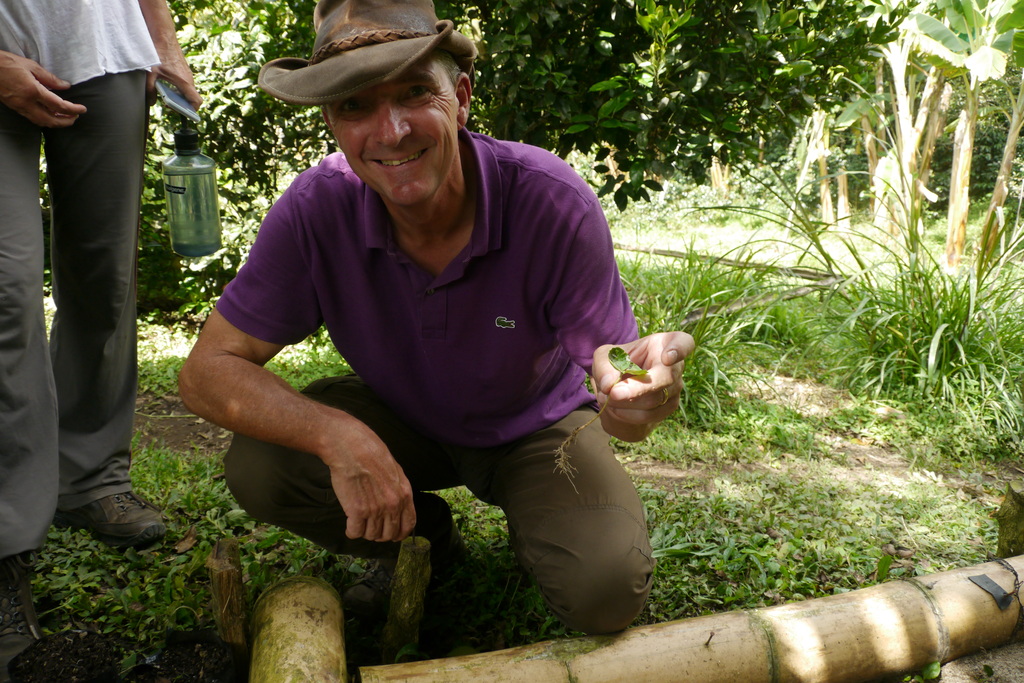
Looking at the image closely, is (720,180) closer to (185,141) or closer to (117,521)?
(185,141)

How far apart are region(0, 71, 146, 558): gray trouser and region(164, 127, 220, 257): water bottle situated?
83 centimetres

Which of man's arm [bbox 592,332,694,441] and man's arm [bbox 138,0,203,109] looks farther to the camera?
man's arm [bbox 138,0,203,109]

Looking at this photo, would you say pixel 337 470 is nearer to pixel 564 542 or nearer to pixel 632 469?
pixel 564 542

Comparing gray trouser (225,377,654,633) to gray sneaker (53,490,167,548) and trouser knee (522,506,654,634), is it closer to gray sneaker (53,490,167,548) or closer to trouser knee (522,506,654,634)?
trouser knee (522,506,654,634)

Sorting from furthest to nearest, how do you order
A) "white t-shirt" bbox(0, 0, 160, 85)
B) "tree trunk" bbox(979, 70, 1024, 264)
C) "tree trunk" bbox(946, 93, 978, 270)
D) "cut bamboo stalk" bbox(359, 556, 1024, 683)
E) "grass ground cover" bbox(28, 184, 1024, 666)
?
"tree trunk" bbox(946, 93, 978, 270), "tree trunk" bbox(979, 70, 1024, 264), "grass ground cover" bbox(28, 184, 1024, 666), "white t-shirt" bbox(0, 0, 160, 85), "cut bamboo stalk" bbox(359, 556, 1024, 683)

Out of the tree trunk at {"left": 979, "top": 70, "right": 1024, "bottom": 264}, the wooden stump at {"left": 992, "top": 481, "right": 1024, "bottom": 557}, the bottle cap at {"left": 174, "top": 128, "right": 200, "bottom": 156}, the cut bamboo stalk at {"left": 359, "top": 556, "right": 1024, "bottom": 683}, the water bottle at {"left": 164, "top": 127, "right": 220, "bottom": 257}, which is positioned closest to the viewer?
the cut bamboo stalk at {"left": 359, "top": 556, "right": 1024, "bottom": 683}

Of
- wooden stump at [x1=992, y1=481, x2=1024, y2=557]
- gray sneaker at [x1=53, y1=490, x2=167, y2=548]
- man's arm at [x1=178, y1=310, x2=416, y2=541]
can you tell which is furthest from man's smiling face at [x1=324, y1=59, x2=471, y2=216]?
wooden stump at [x1=992, y1=481, x2=1024, y2=557]

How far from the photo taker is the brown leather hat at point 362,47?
1.83m

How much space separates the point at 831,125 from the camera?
13.0m

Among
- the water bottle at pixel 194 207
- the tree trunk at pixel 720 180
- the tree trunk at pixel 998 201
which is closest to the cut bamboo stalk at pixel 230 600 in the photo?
the water bottle at pixel 194 207

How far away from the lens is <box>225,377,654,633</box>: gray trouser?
1955 millimetres

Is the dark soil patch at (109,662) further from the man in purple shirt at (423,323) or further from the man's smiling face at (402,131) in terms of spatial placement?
the man's smiling face at (402,131)

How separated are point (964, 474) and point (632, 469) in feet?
4.75

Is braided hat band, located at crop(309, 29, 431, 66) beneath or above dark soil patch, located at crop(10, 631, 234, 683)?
above
